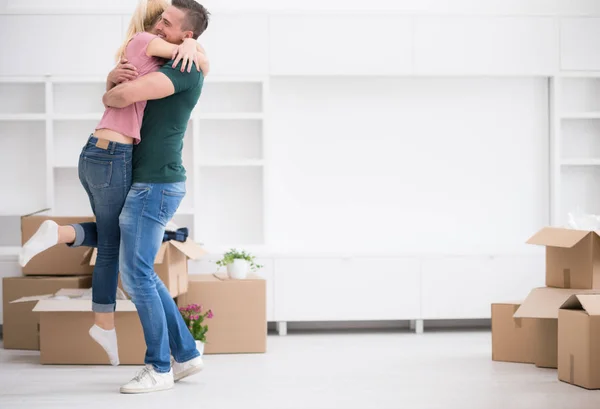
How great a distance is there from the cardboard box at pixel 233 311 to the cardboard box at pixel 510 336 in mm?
1139

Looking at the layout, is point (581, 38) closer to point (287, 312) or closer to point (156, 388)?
point (287, 312)

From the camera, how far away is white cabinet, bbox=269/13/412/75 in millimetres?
5070

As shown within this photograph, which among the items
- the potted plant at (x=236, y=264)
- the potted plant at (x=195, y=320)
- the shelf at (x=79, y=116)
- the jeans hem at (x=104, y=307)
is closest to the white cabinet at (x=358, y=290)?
the potted plant at (x=236, y=264)

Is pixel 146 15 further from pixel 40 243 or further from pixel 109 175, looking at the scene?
pixel 40 243

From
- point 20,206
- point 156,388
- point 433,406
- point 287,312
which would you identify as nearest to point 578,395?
point 433,406

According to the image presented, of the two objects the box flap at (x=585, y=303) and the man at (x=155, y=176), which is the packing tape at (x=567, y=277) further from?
the man at (x=155, y=176)

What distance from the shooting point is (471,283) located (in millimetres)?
5031

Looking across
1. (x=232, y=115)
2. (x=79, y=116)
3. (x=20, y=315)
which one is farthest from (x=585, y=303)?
(x=79, y=116)

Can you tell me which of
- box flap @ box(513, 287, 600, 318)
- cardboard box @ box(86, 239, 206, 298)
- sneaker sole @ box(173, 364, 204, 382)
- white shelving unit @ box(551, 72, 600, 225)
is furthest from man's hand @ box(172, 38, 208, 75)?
white shelving unit @ box(551, 72, 600, 225)

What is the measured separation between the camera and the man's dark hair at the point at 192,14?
10.2 ft

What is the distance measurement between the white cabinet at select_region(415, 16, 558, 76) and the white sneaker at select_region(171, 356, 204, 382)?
8.18 feet

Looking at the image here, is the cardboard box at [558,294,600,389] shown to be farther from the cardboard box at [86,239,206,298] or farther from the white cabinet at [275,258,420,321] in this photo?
the cardboard box at [86,239,206,298]

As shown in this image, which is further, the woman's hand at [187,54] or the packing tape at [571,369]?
the packing tape at [571,369]

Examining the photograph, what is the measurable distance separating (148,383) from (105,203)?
71cm
